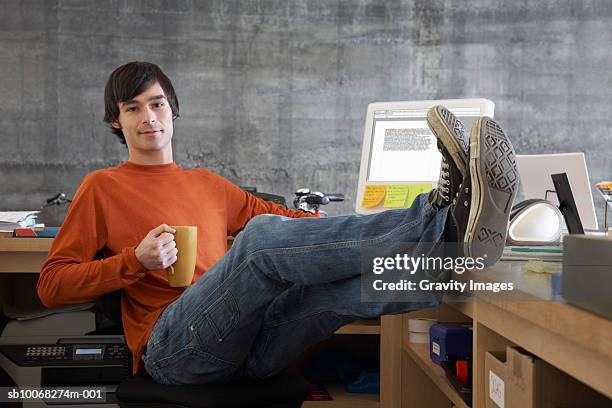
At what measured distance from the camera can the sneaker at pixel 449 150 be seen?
3.90ft

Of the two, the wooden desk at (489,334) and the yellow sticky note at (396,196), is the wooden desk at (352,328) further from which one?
the yellow sticky note at (396,196)

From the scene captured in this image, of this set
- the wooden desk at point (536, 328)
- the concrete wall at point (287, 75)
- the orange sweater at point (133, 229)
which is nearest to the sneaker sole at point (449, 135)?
the wooden desk at point (536, 328)

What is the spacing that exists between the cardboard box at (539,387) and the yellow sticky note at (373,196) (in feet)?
4.45

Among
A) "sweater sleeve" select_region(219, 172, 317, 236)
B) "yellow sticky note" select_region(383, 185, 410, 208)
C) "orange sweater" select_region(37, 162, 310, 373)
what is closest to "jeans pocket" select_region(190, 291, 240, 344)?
"orange sweater" select_region(37, 162, 310, 373)

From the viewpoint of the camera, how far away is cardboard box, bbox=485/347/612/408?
39.4 inches

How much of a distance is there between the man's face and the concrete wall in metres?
1.66

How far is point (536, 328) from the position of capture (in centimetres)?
97

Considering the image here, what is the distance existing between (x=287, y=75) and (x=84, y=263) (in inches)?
86.2

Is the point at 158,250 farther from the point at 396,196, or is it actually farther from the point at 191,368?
the point at 396,196

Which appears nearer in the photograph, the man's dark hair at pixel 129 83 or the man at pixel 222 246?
the man at pixel 222 246

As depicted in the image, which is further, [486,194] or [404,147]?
[404,147]

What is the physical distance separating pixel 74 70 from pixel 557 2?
8.17ft

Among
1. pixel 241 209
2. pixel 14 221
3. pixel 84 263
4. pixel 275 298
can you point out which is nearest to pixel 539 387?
pixel 275 298

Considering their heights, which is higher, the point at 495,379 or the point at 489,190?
the point at 489,190
